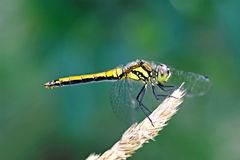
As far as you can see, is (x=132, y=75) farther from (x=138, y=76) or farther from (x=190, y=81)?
(x=190, y=81)

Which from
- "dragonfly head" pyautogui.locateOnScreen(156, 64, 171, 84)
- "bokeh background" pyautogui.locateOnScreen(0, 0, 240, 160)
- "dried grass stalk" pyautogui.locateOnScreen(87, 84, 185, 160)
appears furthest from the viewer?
"bokeh background" pyautogui.locateOnScreen(0, 0, 240, 160)

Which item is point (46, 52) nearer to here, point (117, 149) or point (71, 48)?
point (71, 48)

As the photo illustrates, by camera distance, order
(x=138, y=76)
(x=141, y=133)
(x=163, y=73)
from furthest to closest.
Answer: (x=138, y=76)
(x=163, y=73)
(x=141, y=133)

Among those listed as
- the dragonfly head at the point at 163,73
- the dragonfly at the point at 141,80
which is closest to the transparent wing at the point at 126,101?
Result: the dragonfly at the point at 141,80

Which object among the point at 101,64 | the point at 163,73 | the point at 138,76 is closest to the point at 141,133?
the point at 163,73

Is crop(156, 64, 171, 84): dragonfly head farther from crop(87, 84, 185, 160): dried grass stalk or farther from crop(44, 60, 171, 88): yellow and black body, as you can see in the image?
crop(87, 84, 185, 160): dried grass stalk

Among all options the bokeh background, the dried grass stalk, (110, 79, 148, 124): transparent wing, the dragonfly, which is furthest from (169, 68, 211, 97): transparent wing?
the dried grass stalk
